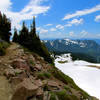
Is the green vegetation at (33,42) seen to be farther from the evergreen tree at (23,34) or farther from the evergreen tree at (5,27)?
the evergreen tree at (5,27)

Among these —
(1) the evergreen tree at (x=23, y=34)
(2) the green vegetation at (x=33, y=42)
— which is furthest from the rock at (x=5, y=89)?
(1) the evergreen tree at (x=23, y=34)

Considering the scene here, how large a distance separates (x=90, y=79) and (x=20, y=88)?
32.1 metres

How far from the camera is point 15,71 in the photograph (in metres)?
9.57

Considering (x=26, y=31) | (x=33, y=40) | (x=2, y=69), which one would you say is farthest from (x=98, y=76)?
(x=2, y=69)

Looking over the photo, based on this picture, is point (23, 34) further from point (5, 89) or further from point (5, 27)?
point (5, 89)

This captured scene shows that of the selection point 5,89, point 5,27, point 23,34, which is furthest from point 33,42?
point 5,89

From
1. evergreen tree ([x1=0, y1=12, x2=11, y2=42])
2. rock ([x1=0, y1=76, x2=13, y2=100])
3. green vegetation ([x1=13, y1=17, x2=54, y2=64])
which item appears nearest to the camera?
rock ([x1=0, y1=76, x2=13, y2=100])

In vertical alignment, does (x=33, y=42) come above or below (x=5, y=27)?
below

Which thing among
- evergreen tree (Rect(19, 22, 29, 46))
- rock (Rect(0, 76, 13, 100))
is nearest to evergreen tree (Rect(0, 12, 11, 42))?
evergreen tree (Rect(19, 22, 29, 46))

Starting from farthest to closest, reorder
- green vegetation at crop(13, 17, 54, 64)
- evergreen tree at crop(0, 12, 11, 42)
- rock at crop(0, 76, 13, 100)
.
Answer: evergreen tree at crop(0, 12, 11, 42)
green vegetation at crop(13, 17, 54, 64)
rock at crop(0, 76, 13, 100)

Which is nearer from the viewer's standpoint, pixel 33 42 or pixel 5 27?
pixel 33 42

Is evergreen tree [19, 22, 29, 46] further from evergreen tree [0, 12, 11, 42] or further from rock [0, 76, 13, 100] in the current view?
rock [0, 76, 13, 100]

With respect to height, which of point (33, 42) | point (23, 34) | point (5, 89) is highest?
point (23, 34)

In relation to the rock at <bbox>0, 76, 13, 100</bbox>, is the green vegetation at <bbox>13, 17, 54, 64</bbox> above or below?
above
